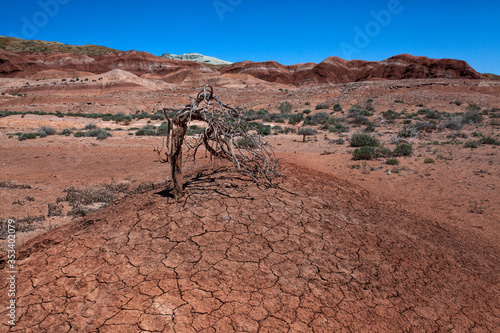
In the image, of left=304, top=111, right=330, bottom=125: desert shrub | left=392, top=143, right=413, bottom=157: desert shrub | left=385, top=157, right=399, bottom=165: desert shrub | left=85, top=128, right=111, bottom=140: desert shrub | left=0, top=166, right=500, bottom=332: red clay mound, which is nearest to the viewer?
left=0, top=166, right=500, bottom=332: red clay mound

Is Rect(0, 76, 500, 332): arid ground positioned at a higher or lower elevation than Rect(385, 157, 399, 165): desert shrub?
lower

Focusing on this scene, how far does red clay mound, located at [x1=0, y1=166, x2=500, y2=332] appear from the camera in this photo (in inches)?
84.4

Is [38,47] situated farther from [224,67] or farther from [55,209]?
[55,209]

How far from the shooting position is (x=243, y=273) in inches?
98.8

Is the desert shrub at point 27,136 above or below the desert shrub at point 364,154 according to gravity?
below

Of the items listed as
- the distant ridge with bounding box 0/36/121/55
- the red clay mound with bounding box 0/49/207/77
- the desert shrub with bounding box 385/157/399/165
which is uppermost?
the distant ridge with bounding box 0/36/121/55

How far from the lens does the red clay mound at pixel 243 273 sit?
7.03 ft

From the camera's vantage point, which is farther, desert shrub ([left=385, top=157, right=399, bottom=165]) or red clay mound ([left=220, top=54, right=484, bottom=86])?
red clay mound ([left=220, top=54, right=484, bottom=86])

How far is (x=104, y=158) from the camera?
908 centimetres

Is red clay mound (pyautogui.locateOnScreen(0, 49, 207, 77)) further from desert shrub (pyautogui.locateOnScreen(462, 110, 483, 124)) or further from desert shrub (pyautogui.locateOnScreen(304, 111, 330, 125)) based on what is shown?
desert shrub (pyautogui.locateOnScreen(462, 110, 483, 124))

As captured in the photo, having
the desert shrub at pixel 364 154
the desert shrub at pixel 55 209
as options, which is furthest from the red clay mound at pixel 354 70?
the desert shrub at pixel 55 209

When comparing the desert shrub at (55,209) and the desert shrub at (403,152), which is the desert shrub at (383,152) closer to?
the desert shrub at (403,152)

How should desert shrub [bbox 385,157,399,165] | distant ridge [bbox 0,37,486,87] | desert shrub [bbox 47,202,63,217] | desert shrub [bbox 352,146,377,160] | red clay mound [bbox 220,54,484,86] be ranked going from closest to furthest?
1. desert shrub [bbox 47,202,63,217]
2. desert shrub [bbox 385,157,399,165]
3. desert shrub [bbox 352,146,377,160]
4. distant ridge [bbox 0,37,486,87]
5. red clay mound [bbox 220,54,484,86]

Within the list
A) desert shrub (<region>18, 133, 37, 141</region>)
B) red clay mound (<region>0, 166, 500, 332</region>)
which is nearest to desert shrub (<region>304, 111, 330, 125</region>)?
desert shrub (<region>18, 133, 37, 141</region>)
